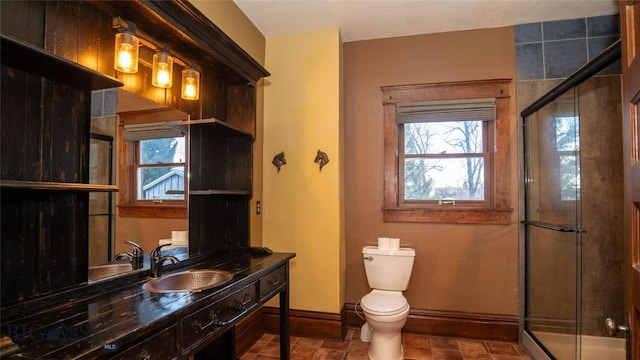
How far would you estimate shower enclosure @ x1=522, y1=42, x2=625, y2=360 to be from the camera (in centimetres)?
223

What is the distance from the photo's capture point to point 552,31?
2.70 metres

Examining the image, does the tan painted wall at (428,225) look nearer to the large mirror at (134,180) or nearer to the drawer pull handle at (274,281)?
the drawer pull handle at (274,281)

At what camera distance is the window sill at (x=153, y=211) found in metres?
1.57

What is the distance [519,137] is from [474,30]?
99 centimetres

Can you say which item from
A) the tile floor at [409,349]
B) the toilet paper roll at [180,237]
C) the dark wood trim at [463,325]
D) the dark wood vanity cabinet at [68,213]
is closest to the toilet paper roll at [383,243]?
the dark wood trim at [463,325]

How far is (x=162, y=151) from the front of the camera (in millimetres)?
1835

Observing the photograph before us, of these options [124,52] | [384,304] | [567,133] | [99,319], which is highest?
[124,52]

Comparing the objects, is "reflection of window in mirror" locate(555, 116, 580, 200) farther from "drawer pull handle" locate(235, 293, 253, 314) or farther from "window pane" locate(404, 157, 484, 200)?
"drawer pull handle" locate(235, 293, 253, 314)

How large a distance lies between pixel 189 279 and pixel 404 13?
7.93 feet

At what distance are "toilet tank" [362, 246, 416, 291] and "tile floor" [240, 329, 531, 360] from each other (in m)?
0.47

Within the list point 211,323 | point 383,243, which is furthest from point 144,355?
point 383,243

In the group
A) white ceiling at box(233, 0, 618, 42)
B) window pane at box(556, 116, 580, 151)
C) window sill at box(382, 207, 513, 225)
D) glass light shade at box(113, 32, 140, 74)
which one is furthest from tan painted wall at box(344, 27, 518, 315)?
glass light shade at box(113, 32, 140, 74)

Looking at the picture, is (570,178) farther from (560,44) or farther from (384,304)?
(384,304)

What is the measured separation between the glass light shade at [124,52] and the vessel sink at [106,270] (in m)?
0.88
